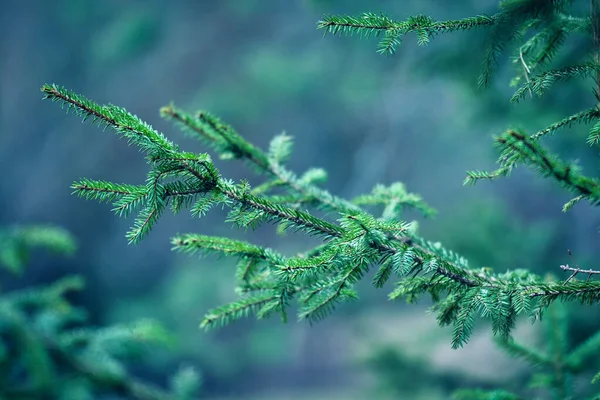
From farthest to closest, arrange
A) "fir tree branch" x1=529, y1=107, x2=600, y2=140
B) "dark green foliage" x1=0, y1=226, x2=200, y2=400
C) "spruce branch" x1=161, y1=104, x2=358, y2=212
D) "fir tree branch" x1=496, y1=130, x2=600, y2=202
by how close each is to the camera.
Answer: "dark green foliage" x1=0, y1=226, x2=200, y2=400, "spruce branch" x1=161, y1=104, x2=358, y2=212, "fir tree branch" x1=529, y1=107, x2=600, y2=140, "fir tree branch" x1=496, y1=130, x2=600, y2=202

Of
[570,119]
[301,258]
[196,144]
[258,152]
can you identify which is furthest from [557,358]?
[196,144]

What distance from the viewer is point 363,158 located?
8953 mm

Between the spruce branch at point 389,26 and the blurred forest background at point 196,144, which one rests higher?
the blurred forest background at point 196,144

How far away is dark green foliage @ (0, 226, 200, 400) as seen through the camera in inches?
92.8

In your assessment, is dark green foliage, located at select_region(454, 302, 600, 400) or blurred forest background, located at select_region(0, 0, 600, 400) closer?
dark green foliage, located at select_region(454, 302, 600, 400)

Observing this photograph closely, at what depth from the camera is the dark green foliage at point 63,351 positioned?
2.36 metres

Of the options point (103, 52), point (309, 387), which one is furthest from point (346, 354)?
point (103, 52)

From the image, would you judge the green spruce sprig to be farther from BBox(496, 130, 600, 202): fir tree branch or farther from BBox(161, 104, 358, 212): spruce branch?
BBox(161, 104, 358, 212): spruce branch

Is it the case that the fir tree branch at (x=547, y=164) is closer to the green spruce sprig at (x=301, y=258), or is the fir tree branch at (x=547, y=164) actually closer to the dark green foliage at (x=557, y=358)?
the green spruce sprig at (x=301, y=258)

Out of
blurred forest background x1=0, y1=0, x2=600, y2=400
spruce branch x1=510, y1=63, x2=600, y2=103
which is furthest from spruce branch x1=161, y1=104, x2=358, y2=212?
blurred forest background x1=0, y1=0, x2=600, y2=400

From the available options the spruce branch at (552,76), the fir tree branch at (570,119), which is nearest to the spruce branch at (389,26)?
the spruce branch at (552,76)

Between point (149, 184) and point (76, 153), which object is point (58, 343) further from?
point (76, 153)

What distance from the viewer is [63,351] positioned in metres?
2.46

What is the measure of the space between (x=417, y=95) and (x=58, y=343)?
757cm
